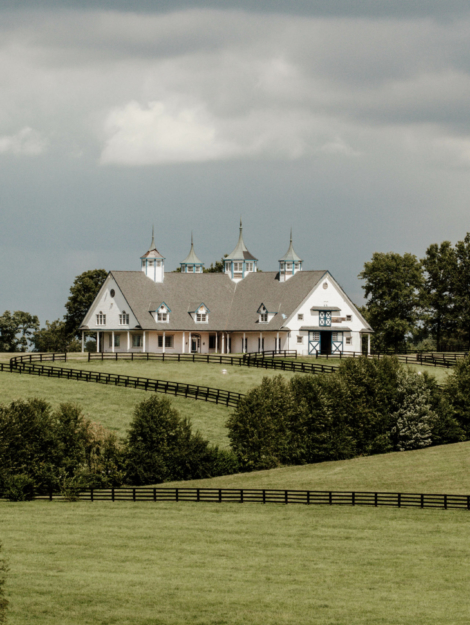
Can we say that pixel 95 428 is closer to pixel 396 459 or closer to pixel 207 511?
pixel 207 511

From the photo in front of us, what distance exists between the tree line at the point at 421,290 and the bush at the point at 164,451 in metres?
53.0

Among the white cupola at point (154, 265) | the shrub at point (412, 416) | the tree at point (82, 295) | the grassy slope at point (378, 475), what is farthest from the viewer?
the tree at point (82, 295)

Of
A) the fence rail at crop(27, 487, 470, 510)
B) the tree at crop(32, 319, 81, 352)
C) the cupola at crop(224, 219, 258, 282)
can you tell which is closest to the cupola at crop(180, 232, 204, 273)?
the cupola at crop(224, 219, 258, 282)

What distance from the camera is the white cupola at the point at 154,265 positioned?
92750 millimetres

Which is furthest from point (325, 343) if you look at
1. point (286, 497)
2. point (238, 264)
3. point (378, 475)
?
point (286, 497)

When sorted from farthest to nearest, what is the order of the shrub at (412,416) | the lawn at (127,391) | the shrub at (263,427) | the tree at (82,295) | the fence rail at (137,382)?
Result: the tree at (82,295) → the fence rail at (137,382) → the shrub at (412,416) → the lawn at (127,391) → the shrub at (263,427)

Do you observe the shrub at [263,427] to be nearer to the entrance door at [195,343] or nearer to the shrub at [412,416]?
the shrub at [412,416]

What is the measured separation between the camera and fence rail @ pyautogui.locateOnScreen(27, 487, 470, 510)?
40.3m

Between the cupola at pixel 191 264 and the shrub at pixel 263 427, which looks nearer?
the shrub at pixel 263 427

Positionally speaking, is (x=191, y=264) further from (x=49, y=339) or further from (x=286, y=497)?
(x=286, y=497)

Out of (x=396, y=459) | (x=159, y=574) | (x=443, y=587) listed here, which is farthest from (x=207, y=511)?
(x=396, y=459)

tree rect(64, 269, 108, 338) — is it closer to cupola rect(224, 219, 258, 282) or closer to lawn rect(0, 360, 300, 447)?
cupola rect(224, 219, 258, 282)

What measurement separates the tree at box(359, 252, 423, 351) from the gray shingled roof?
12666 millimetres

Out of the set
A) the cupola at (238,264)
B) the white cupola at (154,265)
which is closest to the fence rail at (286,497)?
the white cupola at (154,265)
